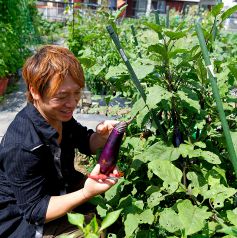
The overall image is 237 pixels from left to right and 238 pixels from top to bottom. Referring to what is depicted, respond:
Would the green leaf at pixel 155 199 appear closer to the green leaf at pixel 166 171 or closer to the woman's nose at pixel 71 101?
the green leaf at pixel 166 171

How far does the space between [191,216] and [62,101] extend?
74 cm

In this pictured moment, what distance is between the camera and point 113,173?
1495mm

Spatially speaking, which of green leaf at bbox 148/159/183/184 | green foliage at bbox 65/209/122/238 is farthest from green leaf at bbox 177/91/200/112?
green foliage at bbox 65/209/122/238

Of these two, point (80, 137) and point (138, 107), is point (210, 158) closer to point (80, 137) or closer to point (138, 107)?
point (138, 107)

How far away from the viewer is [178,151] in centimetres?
156

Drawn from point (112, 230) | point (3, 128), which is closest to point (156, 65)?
point (112, 230)

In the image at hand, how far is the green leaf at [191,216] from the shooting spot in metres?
1.26

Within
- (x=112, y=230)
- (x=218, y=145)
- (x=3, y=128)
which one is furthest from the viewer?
(x=3, y=128)

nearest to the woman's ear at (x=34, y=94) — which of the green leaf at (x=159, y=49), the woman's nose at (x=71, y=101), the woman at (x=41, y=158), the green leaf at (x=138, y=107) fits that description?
the woman at (x=41, y=158)

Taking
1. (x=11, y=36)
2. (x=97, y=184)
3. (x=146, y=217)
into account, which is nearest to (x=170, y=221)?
(x=146, y=217)

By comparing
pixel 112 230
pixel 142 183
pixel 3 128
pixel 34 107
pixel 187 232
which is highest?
pixel 34 107

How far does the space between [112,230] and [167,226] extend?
597 millimetres

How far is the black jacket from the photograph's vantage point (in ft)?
5.30

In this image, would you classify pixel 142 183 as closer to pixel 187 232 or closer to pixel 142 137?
pixel 142 137
